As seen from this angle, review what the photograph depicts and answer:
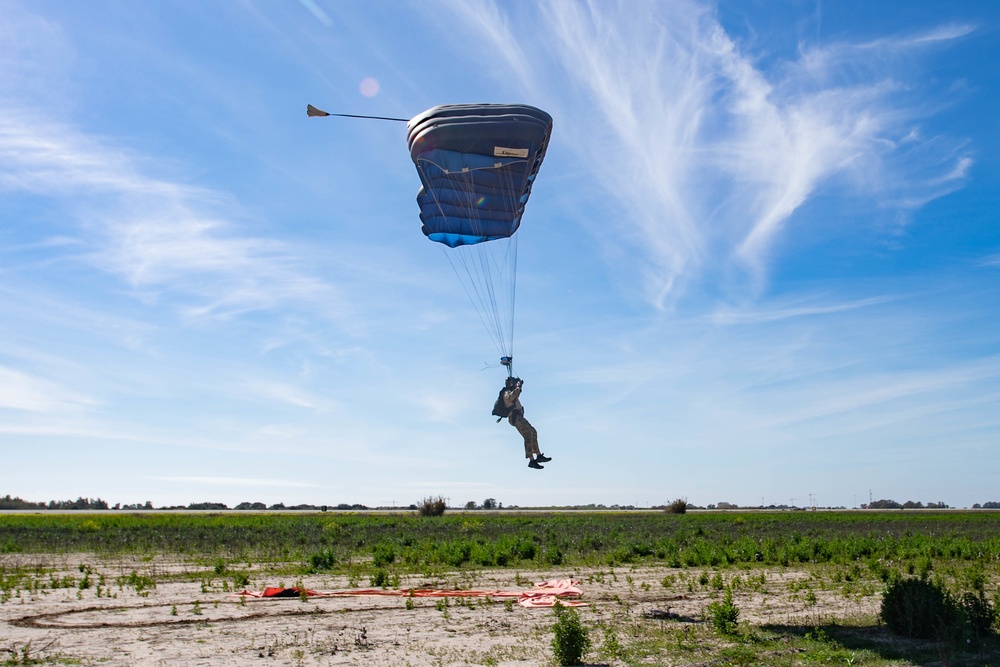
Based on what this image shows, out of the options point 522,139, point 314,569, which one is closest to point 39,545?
point 314,569

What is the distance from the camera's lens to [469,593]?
1582 centimetres

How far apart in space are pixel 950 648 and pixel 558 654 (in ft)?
17.5

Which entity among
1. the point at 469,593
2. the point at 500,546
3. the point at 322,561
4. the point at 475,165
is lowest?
the point at 469,593

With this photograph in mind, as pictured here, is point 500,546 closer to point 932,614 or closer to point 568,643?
point 932,614

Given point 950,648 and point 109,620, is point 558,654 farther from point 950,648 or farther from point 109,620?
point 109,620

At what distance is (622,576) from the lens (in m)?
19.9

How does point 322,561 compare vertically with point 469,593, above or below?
above

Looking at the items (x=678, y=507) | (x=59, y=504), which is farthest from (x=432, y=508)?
(x=59, y=504)

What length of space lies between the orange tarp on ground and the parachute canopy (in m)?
8.36

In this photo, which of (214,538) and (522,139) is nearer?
(522,139)

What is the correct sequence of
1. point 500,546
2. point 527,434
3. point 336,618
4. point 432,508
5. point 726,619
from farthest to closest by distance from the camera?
point 432,508 < point 500,546 < point 527,434 < point 336,618 < point 726,619

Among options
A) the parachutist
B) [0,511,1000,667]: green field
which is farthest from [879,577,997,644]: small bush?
the parachutist

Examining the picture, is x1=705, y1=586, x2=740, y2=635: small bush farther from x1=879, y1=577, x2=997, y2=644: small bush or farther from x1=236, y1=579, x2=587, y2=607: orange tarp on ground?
x1=236, y1=579, x2=587, y2=607: orange tarp on ground

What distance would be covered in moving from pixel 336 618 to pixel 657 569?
37.5 feet
